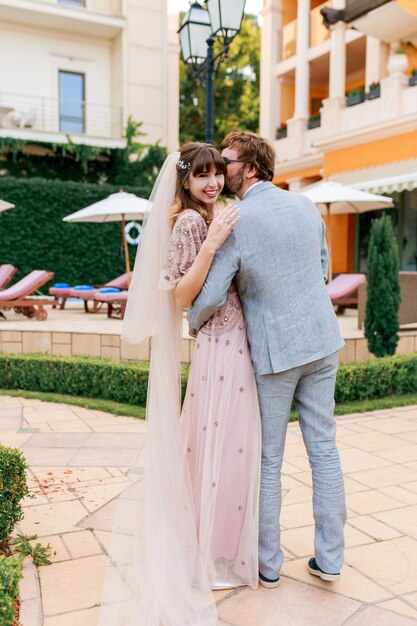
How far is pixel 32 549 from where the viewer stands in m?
3.00

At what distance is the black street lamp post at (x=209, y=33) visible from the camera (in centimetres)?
693

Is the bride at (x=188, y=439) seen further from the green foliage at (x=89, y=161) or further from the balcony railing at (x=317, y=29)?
the balcony railing at (x=317, y=29)

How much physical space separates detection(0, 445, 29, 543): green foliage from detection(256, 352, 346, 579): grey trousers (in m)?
1.19

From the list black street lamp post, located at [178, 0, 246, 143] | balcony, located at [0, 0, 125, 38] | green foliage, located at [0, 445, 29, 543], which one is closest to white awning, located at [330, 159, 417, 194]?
black street lamp post, located at [178, 0, 246, 143]

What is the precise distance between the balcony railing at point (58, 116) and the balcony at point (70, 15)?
2108mm

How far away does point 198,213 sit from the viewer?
2.55m

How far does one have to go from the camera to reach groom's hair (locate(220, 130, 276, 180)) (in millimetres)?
2479

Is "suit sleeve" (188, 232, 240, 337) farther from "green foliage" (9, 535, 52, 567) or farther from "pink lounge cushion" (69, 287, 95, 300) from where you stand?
"pink lounge cushion" (69, 287, 95, 300)

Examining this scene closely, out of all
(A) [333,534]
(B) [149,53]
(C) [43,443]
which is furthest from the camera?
(B) [149,53]

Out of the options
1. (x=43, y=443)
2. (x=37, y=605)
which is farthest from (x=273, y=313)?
(x=43, y=443)

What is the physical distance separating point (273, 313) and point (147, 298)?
581mm

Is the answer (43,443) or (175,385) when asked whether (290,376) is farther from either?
(43,443)

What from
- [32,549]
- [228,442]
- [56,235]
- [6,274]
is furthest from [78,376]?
[56,235]

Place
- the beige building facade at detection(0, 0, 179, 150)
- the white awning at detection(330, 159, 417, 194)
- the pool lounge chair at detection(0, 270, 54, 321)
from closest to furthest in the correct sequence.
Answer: the pool lounge chair at detection(0, 270, 54, 321) → the white awning at detection(330, 159, 417, 194) → the beige building facade at detection(0, 0, 179, 150)
